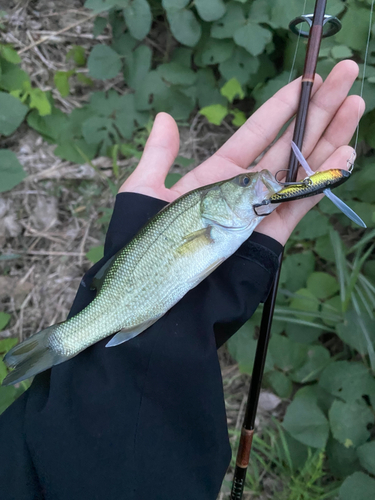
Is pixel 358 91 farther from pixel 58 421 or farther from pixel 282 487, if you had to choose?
pixel 282 487

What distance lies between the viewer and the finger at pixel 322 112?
8.49 ft

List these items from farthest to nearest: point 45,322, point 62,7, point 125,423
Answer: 1. point 62,7
2. point 45,322
3. point 125,423

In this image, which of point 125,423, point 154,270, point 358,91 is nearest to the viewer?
point 125,423

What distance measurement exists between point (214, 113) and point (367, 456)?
3.34m

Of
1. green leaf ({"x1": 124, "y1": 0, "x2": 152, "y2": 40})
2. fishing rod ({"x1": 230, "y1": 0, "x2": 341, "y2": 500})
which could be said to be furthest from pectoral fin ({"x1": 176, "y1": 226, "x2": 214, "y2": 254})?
green leaf ({"x1": 124, "y1": 0, "x2": 152, "y2": 40})

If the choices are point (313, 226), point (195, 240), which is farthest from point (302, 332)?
point (195, 240)

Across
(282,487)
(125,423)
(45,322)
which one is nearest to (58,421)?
(125,423)

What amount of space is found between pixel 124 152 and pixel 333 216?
2380 mm

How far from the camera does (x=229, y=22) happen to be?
3.25 meters

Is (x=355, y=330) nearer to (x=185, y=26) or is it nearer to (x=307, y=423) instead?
(x=307, y=423)

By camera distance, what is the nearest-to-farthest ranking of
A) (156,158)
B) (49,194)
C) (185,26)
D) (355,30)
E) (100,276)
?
(100,276) < (156,158) < (355,30) < (185,26) < (49,194)

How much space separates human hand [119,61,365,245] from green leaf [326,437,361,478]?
70.2 inches

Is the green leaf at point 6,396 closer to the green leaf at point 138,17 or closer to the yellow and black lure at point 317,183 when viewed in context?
the yellow and black lure at point 317,183

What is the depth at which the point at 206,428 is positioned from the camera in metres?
2.11
